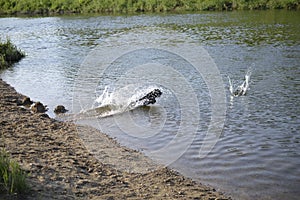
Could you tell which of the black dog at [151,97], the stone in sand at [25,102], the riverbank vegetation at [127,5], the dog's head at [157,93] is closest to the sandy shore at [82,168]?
the stone in sand at [25,102]

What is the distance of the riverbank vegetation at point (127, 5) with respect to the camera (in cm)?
4684

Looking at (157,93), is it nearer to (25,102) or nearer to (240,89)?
(240,89)

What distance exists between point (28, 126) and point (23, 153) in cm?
229

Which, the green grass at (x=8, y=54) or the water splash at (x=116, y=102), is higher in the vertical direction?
the green grass at (x=8, y=54)

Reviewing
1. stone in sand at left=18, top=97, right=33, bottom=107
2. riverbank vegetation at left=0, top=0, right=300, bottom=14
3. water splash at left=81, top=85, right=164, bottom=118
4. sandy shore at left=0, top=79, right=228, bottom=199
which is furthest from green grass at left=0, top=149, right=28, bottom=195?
riverbank vegetation at left=0, top=0, right=300, bottom=14

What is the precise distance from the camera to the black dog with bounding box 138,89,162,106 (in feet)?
41.1

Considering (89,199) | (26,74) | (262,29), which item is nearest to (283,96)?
(89,199)

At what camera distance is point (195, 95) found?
13266 millimetres

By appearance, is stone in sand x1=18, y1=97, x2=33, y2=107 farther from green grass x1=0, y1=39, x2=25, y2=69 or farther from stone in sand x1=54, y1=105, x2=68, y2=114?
green grass x1=0, y1=39, x2=25, y2=69

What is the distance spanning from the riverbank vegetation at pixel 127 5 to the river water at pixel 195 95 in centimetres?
1877

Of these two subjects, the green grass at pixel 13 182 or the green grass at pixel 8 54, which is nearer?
the green grass at pixel 13 182

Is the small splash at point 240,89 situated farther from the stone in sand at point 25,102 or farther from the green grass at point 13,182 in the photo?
the green grass at point 13,182

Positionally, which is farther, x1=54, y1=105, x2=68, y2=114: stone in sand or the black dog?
the black dog

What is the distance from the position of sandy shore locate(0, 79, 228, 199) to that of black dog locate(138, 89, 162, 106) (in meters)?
3.12
